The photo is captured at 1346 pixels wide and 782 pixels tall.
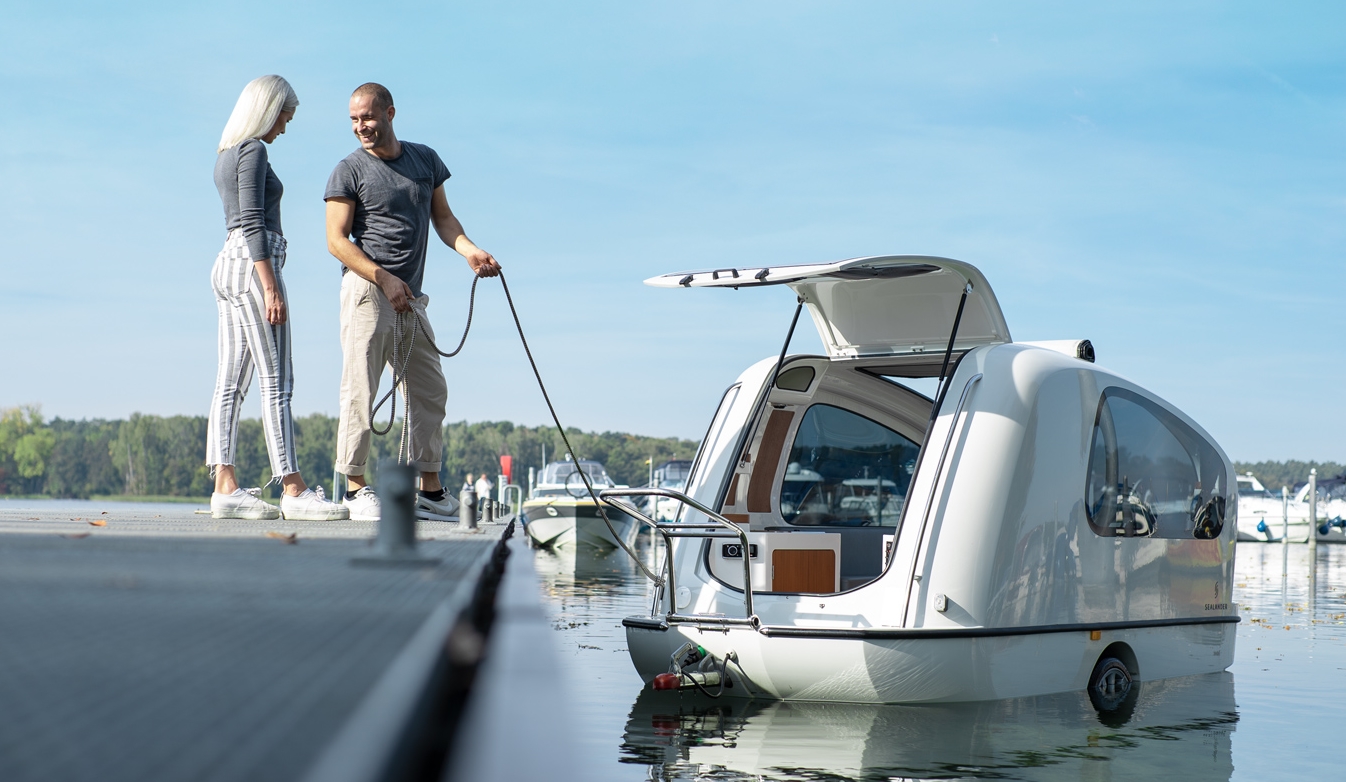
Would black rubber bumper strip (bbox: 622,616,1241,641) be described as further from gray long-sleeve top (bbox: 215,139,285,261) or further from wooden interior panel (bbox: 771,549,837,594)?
gray long-sleeve top (bbox: 215,139,285,261)

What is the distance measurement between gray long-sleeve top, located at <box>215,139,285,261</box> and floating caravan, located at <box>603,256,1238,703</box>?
7.83 ft

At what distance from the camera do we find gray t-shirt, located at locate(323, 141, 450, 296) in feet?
23.3

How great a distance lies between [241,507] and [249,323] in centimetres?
93

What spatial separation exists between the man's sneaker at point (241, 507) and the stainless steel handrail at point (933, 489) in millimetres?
3364

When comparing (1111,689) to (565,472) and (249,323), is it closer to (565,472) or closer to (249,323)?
(249,323)

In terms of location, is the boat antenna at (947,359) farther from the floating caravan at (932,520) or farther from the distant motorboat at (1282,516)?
the distant motorboat at (1282,516)

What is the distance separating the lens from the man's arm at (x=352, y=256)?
6840mm

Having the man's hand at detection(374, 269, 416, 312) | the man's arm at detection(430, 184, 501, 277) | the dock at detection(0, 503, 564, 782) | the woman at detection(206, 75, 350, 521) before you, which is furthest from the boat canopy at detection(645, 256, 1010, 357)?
the dock at detection(0, 503, 564, 782)

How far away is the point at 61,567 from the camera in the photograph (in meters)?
2.83

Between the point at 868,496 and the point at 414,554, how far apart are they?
6.88 m

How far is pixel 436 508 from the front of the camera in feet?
22.6

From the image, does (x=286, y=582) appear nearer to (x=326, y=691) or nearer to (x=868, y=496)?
(x=326, y=691)

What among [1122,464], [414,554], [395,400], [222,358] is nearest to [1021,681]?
[1122,464]

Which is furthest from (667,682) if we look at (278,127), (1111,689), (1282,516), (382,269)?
(1282,516)
